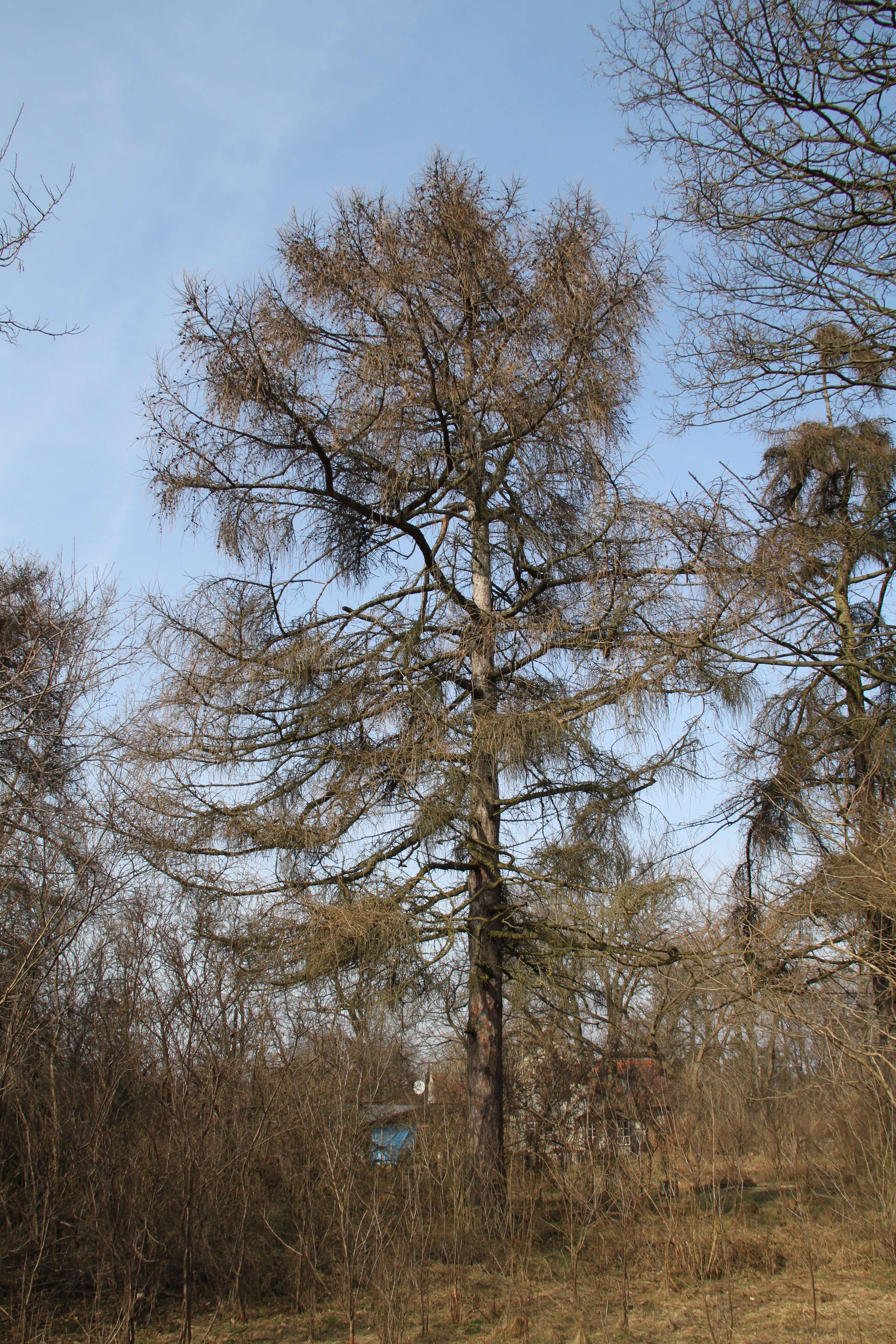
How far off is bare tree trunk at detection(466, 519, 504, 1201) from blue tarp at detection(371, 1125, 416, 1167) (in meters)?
0.49

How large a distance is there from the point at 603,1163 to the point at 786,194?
6.37 metres

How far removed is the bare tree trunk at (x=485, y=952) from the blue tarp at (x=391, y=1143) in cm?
49

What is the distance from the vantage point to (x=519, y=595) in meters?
8.53

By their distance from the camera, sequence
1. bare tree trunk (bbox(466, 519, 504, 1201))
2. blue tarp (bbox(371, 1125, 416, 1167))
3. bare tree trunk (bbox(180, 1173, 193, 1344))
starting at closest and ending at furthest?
bare tree trunk (bbox(180, 1173, 193, 1344)), blue tarp (bbox(371, 1125, 416, 1167)), bare tree trunk (bbox(466, 519, 504, 1201))

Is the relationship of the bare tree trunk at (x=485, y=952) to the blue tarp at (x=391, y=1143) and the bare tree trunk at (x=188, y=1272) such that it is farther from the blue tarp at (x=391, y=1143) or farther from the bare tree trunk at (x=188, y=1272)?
the bare tree trunk at (x=188, y=1272)

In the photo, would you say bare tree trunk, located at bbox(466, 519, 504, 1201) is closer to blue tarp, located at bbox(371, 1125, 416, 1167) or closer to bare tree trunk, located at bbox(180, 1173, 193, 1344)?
blue tarp, located at bbox(371, 1125, 416, 1167)

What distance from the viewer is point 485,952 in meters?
7.18

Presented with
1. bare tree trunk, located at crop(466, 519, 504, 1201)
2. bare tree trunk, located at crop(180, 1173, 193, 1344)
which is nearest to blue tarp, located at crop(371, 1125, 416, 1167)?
bare tree trunk, located at crop(466, 519, 504, 1201)

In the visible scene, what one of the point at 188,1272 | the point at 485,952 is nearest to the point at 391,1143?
the point at 485,952

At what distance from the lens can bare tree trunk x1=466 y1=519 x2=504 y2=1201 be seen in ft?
21.9

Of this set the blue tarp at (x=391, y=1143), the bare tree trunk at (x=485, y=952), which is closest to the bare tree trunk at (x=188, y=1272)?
the blue tarp at (x=391, y=1143)

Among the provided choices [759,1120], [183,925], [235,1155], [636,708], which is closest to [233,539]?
[183,925]

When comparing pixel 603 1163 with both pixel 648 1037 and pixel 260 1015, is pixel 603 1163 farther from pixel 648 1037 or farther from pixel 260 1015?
pixel 260 1015

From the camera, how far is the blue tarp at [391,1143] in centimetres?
652
